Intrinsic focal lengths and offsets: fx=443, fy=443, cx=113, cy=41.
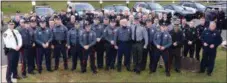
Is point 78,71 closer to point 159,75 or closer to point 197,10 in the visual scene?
point 159,75

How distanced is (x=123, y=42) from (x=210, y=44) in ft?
8.91

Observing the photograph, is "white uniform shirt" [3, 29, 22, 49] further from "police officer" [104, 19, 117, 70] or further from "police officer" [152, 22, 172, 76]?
"police officer" [152, 22, 172, 76]

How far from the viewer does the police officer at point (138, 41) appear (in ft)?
45.6

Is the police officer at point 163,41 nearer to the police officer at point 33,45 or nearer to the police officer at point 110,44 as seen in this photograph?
the police officer at point 110,44

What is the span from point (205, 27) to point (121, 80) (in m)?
3.31

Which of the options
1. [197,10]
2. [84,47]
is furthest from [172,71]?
[197,10]

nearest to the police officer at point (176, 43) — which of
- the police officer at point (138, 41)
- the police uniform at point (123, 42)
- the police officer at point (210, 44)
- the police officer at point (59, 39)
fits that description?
the police officer at point (210, 44)

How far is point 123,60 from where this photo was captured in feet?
51.1

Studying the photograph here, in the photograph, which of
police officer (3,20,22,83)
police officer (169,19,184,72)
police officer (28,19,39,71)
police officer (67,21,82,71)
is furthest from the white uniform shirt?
police officer (169,19,184,72)

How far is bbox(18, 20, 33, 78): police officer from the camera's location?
13.3m

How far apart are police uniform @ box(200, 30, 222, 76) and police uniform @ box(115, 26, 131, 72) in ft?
7.74

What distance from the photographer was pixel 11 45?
12391 millimetres

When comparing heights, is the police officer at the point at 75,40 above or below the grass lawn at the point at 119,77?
above

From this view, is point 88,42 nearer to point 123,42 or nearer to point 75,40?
point 75,40
